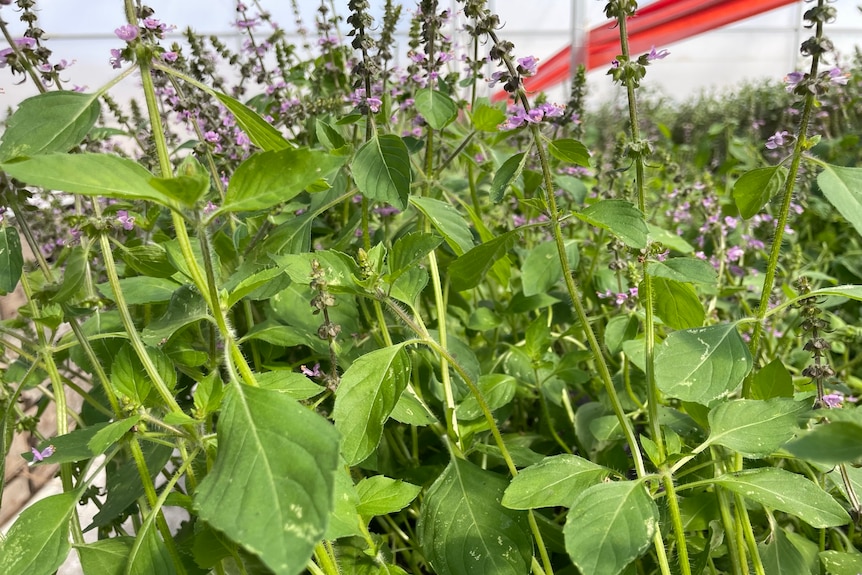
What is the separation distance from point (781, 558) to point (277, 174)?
2.62 ft

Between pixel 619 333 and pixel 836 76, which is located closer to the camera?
pixel 836 76

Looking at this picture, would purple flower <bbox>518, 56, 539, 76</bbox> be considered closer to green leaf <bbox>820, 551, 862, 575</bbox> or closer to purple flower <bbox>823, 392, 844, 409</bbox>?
purple flower <bbox>823, 392, 844, 409</bbox>

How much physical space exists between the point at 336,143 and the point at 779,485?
0.73m

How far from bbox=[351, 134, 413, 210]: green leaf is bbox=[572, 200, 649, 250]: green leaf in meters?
0.22

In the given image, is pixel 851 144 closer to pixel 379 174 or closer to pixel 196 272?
pixel 379 174

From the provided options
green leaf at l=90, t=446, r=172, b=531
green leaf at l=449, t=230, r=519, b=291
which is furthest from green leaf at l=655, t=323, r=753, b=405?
green leaf at l=90, t=446, r=172, b=531

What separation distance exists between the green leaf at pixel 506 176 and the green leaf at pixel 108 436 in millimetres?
445

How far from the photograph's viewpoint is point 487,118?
1.01 metres

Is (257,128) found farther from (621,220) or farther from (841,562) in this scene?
(841,562)

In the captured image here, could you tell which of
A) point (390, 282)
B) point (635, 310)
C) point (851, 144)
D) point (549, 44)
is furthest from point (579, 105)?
point (549, 44)

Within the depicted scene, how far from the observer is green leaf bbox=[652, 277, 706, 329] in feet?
2.73

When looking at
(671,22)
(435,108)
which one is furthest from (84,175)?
(671,22)

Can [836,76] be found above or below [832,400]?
above

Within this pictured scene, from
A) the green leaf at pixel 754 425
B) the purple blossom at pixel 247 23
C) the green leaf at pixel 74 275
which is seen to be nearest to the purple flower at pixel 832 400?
the green leaf at pixel 754 425
